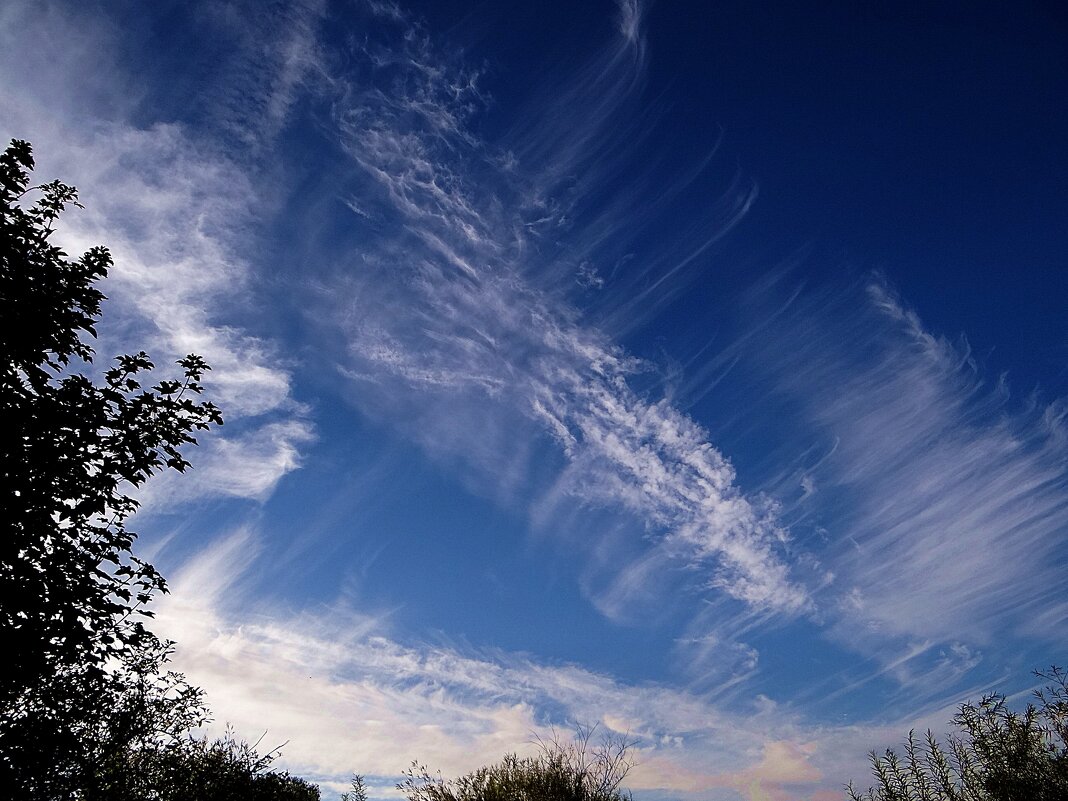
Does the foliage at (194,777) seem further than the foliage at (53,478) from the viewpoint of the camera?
Yes

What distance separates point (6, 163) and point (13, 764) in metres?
10.5

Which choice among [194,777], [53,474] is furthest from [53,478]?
[194,777]

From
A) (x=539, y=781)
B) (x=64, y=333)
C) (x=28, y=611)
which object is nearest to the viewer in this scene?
(x=28, y=611)

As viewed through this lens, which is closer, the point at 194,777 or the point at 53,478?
the point at 53,478

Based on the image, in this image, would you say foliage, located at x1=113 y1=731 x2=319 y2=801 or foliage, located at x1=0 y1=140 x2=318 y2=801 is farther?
foliage, located at x1=113 y1=731 x2=319 y2=801

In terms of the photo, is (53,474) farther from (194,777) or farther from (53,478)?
(194,777)

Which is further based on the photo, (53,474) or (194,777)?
(194,777)

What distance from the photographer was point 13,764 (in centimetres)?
991

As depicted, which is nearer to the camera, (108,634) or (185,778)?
(108,634)

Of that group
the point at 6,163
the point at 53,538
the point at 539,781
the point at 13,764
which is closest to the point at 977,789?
the point at 539,781

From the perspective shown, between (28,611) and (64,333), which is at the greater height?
(64,333)

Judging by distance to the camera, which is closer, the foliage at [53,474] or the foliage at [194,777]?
the foliage at [53,474]

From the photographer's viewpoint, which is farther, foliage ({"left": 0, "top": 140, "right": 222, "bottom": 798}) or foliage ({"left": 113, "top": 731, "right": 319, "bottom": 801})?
foliage ({"left": 113, "top": 731, "right": 319, "bottom": 801})

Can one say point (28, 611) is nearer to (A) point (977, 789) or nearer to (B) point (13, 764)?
(B) point (13, 764)
